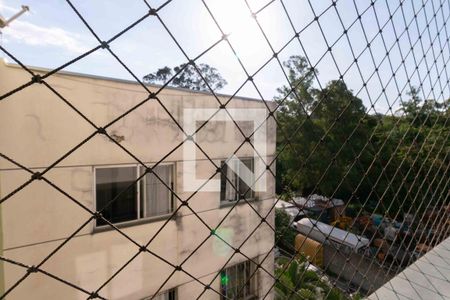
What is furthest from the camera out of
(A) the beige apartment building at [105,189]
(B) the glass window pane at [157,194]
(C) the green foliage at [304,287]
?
(C) the green foliage at [304,287]

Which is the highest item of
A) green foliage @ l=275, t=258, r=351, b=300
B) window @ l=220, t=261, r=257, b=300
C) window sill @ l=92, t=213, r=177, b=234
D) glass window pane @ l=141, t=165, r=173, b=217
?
glass window pane @ l=141, t=165, r=173, b=217

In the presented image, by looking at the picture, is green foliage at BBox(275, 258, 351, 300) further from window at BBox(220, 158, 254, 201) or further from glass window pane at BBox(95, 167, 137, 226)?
glass window pane at BBox(95, 167, 137, 226)

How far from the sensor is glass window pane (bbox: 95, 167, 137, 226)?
227cm

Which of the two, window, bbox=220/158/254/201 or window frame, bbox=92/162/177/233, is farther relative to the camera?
window, bbox=220/158/254/201

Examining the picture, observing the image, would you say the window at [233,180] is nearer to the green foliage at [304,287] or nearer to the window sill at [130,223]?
the window sill at [130,223]

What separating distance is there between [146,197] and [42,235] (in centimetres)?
77

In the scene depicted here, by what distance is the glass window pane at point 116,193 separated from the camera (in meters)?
2.27

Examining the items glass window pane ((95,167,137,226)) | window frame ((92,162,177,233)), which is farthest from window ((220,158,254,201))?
glass window pane ((95,167,137,226))

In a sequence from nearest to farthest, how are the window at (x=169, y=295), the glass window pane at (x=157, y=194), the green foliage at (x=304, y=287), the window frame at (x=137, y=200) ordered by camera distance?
the window frame at (x=137, y=200)
the glass window pane at (x=157, y=194)
the window at (x=169, y=295)
the green foliage at (x=304, y=287)

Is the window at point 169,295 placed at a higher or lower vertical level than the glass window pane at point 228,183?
lower

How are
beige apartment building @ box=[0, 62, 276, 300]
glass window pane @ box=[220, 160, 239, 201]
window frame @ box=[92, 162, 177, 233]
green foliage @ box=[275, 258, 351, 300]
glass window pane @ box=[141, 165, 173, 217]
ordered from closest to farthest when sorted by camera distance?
beige apartment building @ box=[0, 62, 276, 300] → window frame @ box=[92, 162, 177, 233] → glass window pane @ box=[141, 165, 173, 217] → glass window pane @ box=[220, 160, 239, 201] → green foliage @ box=[275, 258, 351, 300]

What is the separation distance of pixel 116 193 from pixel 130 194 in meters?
0.14

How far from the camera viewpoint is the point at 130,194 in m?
2.46

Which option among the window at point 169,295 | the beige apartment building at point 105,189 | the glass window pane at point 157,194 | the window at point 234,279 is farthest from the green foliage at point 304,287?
the glass window pane at point 157,194
